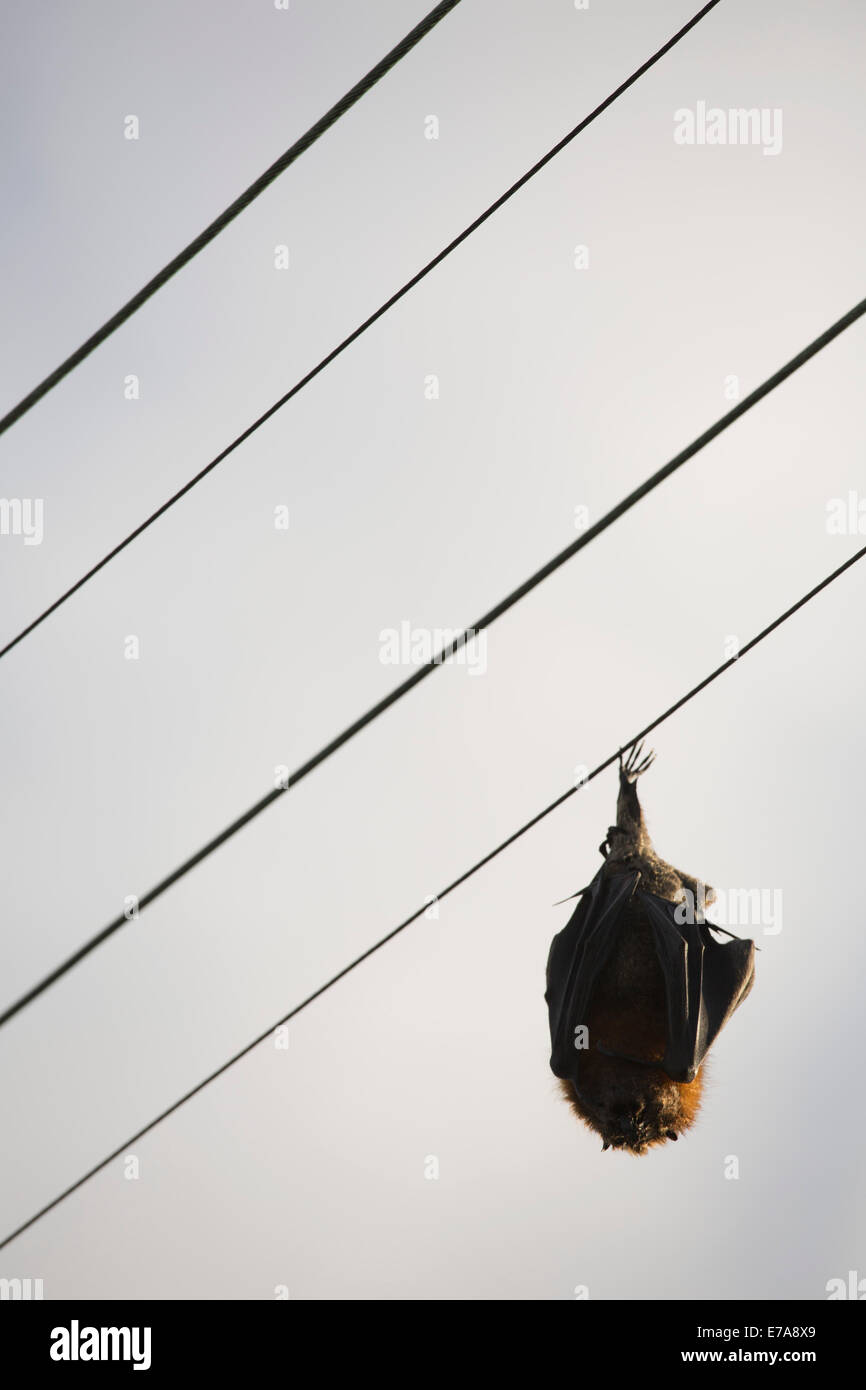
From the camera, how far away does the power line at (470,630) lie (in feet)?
16.7

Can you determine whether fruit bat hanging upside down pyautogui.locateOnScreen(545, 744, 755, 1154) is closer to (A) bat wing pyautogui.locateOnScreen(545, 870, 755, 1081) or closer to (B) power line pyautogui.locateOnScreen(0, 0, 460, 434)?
(A) bat wing pyautogui.locateOnScreen(545, 870, 755, 1081)

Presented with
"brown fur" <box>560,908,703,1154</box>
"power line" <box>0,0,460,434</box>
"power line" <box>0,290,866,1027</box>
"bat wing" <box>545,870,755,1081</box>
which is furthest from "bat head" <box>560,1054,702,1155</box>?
"power line" <box>0,0,460,434</box>

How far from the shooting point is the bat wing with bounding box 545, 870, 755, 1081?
6.91 meters

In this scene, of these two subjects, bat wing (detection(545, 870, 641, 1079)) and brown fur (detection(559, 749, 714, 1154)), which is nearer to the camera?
brown fur (detection(559, 749, 714, 1154))

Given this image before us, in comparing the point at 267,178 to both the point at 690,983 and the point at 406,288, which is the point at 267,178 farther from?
the point at 690,983

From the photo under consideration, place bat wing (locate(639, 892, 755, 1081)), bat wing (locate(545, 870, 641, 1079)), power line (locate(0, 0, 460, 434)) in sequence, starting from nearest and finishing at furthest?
power line (locate(0, 0, 460, 434))
bat wing (locate(639, 892, 755, 1081))
bat wing (locate(545, 870, 641, 1079))

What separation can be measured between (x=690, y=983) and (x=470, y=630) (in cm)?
312

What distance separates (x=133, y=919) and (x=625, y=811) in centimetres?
337

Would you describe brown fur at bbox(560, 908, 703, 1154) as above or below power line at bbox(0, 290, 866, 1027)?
below

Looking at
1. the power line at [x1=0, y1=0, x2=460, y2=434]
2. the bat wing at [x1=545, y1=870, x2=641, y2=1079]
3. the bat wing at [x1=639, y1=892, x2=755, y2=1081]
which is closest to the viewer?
the power line at [x1=0, y1=0, x2=460, y2=434]

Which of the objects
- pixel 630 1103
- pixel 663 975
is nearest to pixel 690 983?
pixel 663 975

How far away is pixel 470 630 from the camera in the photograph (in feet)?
17.7

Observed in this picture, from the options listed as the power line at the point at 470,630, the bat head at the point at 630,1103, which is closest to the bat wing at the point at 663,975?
the bat head at the point at 630,1103

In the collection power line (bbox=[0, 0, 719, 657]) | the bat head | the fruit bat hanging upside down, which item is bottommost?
the bat head
